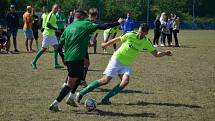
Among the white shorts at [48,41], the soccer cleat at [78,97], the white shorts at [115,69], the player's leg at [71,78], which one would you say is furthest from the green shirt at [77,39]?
the white shorts at [48,41]

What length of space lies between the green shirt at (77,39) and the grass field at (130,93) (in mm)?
1134

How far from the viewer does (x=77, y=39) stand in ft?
29.7

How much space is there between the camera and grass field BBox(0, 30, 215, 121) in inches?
352

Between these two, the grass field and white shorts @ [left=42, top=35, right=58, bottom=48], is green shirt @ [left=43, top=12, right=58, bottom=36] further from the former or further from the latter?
the grass field

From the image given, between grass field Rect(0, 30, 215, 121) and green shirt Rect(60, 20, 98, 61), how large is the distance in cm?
113

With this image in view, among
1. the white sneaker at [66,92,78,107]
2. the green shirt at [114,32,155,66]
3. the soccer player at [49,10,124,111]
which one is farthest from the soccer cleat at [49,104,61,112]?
the green shirt at [114,32,155,66]

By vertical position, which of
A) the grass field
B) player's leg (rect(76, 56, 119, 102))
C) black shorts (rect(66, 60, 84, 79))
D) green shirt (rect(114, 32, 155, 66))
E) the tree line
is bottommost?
the tree line

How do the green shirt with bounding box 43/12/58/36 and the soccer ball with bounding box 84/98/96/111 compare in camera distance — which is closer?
the soccer ball with bounding box 84/98/96/111

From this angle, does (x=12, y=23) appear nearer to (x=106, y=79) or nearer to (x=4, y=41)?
(x=4, y=41)

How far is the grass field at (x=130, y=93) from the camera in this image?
8953mm

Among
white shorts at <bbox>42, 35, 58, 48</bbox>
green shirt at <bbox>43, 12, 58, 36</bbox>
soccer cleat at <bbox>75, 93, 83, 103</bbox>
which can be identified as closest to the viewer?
soccer cleat at <bbox>75, 93, 83, 103</bbox>

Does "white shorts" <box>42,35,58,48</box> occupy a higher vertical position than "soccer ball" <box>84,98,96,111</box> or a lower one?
higher

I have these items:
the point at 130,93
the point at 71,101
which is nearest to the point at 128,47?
the point at 71,101

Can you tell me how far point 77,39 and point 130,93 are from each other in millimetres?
2877
